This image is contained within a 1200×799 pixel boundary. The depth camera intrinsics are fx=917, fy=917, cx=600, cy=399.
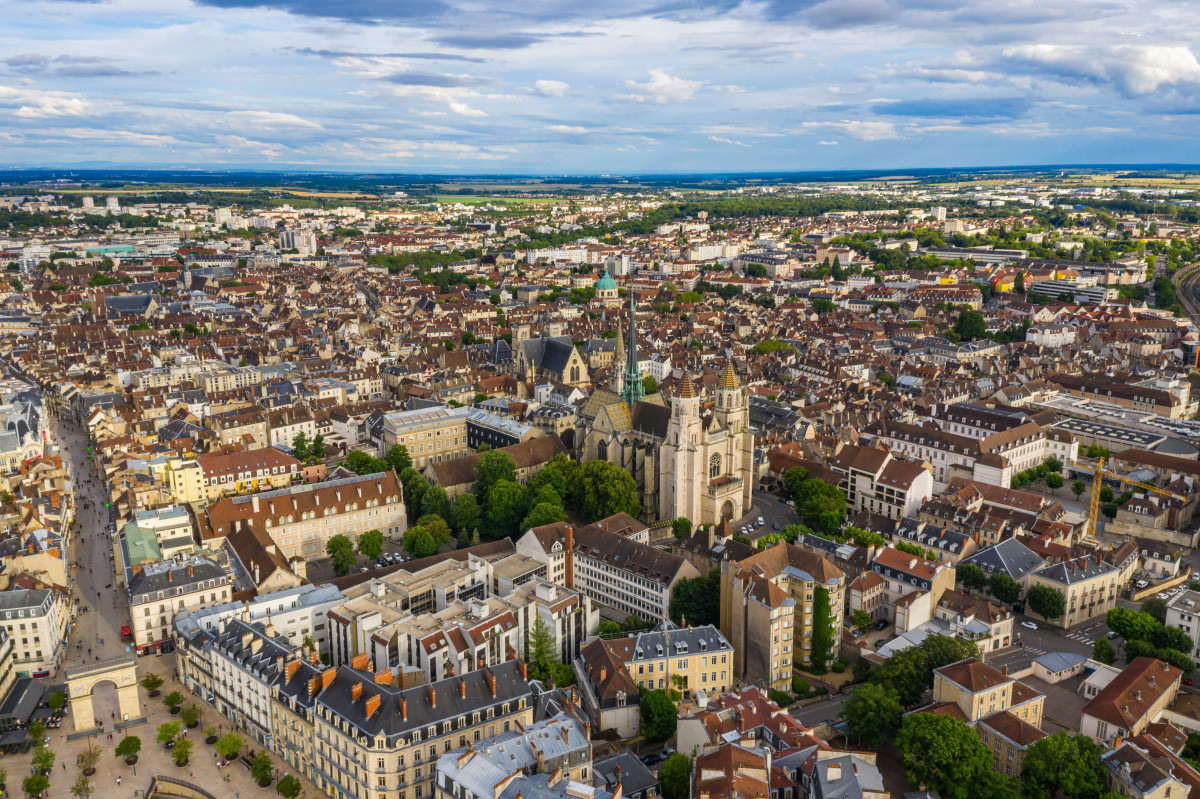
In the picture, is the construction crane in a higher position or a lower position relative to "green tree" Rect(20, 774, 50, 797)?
higher

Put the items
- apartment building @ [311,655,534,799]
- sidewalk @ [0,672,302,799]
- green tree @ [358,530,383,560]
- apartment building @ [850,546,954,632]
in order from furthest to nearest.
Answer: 1. green tree @ [358,530,383,560]
2. apartment building @ [850,546,954,632]
3. sidewalk @ [0,672,302,799]
4. apartment building @ [311,655,534,799]

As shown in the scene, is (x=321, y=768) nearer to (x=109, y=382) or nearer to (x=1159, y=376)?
(x=109, y=382)

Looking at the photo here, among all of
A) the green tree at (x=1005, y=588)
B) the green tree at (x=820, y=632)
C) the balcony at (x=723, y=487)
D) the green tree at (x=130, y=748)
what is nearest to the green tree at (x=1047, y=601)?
the green tree at (x=1005, y=588)

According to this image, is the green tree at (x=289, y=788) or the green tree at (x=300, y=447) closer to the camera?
the green tree at (x=289, y=788)

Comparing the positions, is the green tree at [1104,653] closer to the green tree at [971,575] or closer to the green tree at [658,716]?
the green tree at [971,575]

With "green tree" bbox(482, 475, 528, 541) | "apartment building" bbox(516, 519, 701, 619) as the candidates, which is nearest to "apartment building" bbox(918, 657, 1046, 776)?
"apartment building" bbox(516, 519, 701, 619)

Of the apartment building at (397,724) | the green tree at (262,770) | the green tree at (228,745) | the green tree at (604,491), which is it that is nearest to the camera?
the apartment building at (397,724)

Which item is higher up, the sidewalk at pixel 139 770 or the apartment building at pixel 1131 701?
the apartment building at pixel 1131 701

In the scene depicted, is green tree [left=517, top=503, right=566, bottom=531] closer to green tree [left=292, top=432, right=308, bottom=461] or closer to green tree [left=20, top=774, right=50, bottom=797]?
green tree [left=292, top=432, right=308, bottom=461]
